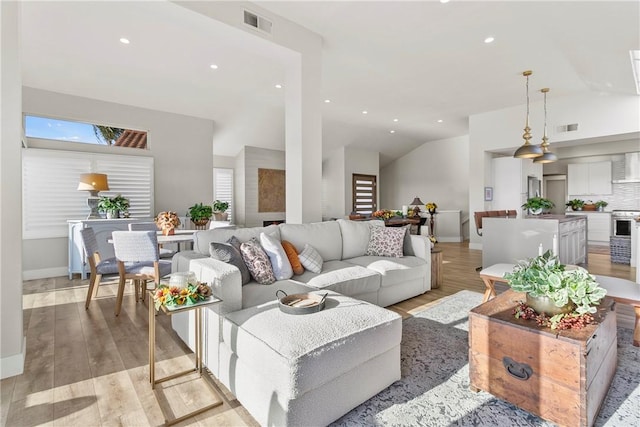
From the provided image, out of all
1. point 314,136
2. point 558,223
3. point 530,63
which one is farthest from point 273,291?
point 530,63

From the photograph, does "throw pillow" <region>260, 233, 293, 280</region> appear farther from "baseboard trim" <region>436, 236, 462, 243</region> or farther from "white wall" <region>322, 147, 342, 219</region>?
"baseboard trim" <region>436, 236, 462, 243</region>

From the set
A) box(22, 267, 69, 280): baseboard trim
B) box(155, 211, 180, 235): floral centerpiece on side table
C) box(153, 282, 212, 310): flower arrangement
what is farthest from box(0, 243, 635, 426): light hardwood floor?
box(22, 267, 69, 280): baseboard trim

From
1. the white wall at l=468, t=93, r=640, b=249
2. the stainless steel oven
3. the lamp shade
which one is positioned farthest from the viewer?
the stainless steel oven

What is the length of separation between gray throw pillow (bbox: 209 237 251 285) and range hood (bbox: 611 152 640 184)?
Result: 9.21 meters

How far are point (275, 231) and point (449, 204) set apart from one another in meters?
8.00

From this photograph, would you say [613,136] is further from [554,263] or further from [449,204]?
[554,263]

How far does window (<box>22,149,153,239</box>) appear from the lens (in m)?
4.80

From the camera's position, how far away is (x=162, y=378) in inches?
80.0

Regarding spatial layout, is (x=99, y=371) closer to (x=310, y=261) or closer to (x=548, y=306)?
(x=310, y=261)

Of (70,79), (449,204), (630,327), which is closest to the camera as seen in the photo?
(630,327)

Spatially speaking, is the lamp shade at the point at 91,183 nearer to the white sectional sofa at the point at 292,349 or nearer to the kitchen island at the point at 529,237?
the white sectional sofa at the point at 292,349

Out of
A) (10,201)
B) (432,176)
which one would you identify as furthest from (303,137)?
(432,176)

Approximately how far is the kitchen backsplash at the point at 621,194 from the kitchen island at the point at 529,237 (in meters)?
3.62

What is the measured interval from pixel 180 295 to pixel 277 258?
3.60ft
